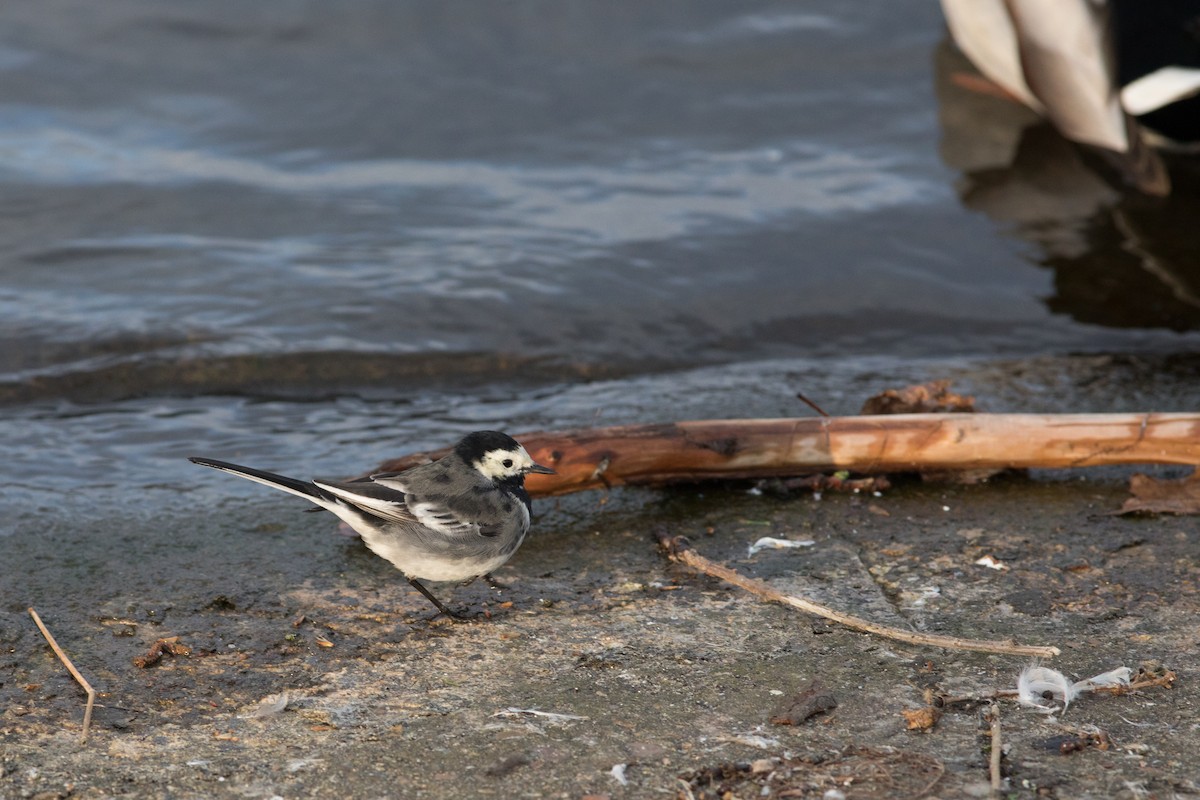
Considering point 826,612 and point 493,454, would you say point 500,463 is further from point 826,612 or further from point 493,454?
point 826,612

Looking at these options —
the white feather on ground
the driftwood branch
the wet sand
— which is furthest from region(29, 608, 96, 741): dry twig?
the white feather on ground

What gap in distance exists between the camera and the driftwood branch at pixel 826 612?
3.48 m

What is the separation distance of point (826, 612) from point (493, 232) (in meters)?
4.84

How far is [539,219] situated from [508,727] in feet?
17.9

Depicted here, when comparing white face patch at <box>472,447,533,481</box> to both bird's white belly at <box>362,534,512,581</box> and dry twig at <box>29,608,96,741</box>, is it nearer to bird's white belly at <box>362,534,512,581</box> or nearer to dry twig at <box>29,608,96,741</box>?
bird's white belly at <box>362,534,512,581</box>

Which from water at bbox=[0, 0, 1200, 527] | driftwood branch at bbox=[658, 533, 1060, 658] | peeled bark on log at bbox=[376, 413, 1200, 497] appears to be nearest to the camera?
driftwood branch at bbox=[658, 533, 1060, 658]

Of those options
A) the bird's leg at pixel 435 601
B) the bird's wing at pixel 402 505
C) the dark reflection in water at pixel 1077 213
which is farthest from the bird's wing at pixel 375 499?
the dark reflection in water at pixel 1077 213

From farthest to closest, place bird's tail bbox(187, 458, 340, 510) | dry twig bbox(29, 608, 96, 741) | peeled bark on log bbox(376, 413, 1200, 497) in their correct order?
peeled bark on log bbox(376, 413, 1200, 497)
bird's tail bbox(187, 458, 340, 510)
dry twig bbox(29, 608, 96, 741)

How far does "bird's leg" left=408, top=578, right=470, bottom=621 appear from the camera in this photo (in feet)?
12.7

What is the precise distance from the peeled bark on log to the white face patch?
1.28 ft

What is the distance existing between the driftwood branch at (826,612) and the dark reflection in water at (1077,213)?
4.22 meters

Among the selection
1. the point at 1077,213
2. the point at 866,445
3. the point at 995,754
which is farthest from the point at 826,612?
the point at 1077,213

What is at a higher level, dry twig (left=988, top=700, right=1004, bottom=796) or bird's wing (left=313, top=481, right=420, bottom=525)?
bird's wing (left=313, top=481, right=420, bottom=525)

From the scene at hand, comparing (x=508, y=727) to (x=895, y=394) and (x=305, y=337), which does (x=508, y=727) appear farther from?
(x=305, y=337)
